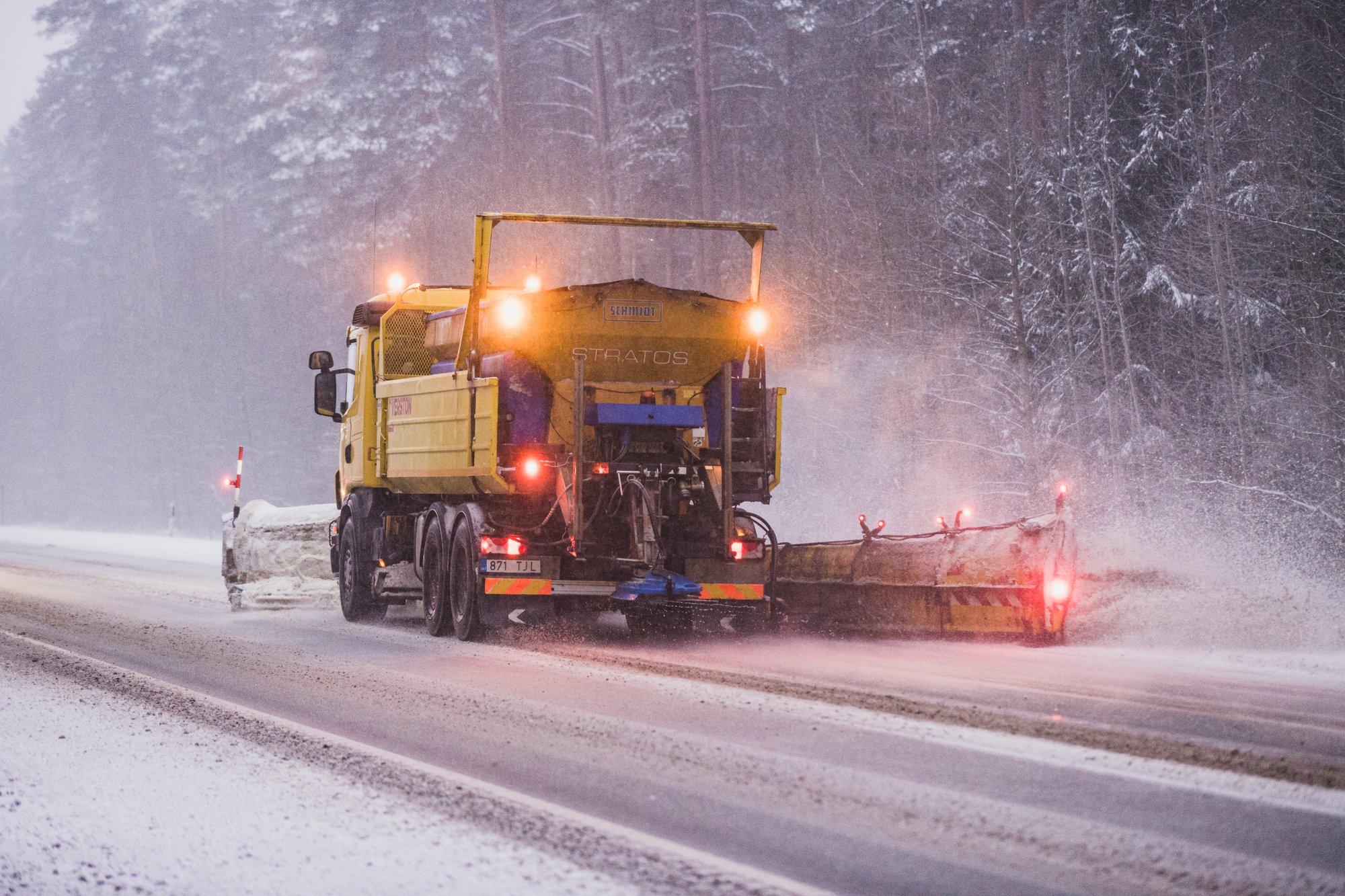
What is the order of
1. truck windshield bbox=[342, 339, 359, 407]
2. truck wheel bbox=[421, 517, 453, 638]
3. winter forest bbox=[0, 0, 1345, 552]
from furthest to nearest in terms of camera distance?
winter forest bbox=[0, 0, 1345, 552] < truck windshield bbox=[342, 339, 359, 407] < truck wheel bbox=[421, 517, 453, 638]

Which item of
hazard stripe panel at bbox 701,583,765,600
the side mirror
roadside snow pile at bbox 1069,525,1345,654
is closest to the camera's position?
roadside snow pile at bbox 1069,525,1345,654

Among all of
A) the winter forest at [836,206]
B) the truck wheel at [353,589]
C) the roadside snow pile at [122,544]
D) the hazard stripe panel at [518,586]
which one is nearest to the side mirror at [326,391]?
the truck wheel at [353,589]

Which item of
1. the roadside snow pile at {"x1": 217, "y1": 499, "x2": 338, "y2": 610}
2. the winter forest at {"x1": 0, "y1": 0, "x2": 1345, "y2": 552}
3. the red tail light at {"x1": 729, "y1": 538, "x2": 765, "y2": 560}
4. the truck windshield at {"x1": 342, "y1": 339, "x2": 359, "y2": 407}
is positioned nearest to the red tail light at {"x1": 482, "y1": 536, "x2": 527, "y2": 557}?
the red tail light at {"x1": 729, "y1": 538, "x2": 765, "y2": 560}

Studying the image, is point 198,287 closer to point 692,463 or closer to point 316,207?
point 316,207

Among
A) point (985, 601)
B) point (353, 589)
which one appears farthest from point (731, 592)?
point (353, 589)

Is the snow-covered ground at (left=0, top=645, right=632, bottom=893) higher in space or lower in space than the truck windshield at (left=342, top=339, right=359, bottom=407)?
lower

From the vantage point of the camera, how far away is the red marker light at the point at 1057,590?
11016mm

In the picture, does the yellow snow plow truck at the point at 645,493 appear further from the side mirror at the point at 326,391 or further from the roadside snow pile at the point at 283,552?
the roadside snow pile at the point at 283,552

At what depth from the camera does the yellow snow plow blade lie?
1107cm

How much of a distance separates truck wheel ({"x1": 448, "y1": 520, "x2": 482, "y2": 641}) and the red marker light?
14.7ft

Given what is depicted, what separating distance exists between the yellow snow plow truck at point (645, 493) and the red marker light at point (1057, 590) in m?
0.01

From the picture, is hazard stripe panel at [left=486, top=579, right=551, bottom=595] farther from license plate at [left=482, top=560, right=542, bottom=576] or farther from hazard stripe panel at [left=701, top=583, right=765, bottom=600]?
hazard stripe panel at [left=701, top=583, right=765, bottom=600]

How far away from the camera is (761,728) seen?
23.9 feet

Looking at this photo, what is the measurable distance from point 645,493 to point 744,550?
975 millimetres
